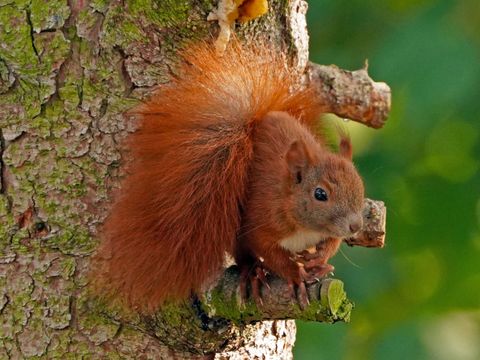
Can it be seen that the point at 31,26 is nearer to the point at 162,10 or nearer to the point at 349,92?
the point at 162,10

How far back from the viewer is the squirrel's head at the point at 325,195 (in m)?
1.59

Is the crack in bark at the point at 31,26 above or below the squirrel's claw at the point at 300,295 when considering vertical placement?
above

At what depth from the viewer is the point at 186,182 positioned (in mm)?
1535

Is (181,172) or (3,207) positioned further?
(3,207)

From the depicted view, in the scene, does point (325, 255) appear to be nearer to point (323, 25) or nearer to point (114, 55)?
point (114, 55)

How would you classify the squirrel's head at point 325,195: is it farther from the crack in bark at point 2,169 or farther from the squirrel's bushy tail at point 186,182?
the crack in bark at point 2,169

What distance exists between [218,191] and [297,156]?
13 cm

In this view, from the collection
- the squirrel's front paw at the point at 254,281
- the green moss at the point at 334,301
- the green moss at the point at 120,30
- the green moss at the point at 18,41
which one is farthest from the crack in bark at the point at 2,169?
the green moss at the point at 334,301

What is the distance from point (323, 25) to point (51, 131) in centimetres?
90

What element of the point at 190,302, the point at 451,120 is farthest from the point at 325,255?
the point at 451,120

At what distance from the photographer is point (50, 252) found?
1689 millimetres

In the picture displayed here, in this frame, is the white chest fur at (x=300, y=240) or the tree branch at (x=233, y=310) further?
the white chest fur at (x=300, y=240)

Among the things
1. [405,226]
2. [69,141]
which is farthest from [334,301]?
[405,226]

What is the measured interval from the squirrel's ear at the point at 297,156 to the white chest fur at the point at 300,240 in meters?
0.11
